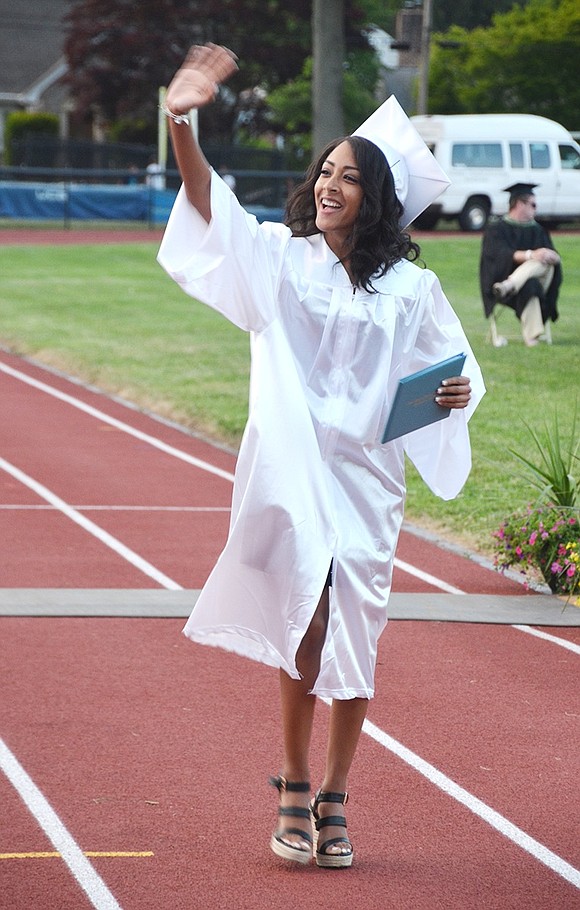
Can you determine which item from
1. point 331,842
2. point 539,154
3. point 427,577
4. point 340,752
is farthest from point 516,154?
point 331,842

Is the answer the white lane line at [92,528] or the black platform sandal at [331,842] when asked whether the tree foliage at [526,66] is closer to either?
the white lane line at [92,528]

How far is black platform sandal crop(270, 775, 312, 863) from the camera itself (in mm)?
4324

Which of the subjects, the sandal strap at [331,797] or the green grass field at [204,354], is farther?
the green grass field at [204,354]

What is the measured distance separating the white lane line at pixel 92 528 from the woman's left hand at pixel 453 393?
364 centimetres

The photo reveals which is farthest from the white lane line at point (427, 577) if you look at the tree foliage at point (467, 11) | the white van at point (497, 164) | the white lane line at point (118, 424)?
the tree foliage at point (467, 11)

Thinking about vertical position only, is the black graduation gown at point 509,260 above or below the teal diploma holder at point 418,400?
below

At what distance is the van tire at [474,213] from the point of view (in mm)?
38781

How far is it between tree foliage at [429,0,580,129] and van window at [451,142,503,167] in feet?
29.5

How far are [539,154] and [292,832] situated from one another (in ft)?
119

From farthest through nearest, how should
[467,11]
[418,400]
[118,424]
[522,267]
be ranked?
1. [467,11]
2. [522,267]
3. [118,424]
4. [418,400]

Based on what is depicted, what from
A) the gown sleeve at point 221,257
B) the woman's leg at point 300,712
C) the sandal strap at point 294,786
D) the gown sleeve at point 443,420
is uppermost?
the gown sleeve at point 221,257

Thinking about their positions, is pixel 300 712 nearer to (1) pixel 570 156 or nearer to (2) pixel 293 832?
(2) pixel 293 832

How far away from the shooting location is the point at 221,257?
408cm

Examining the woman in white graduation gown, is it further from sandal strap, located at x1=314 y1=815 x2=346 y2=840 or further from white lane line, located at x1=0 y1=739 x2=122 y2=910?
white lane line, located at x1=0 y1=739 x2=122 y2=910
